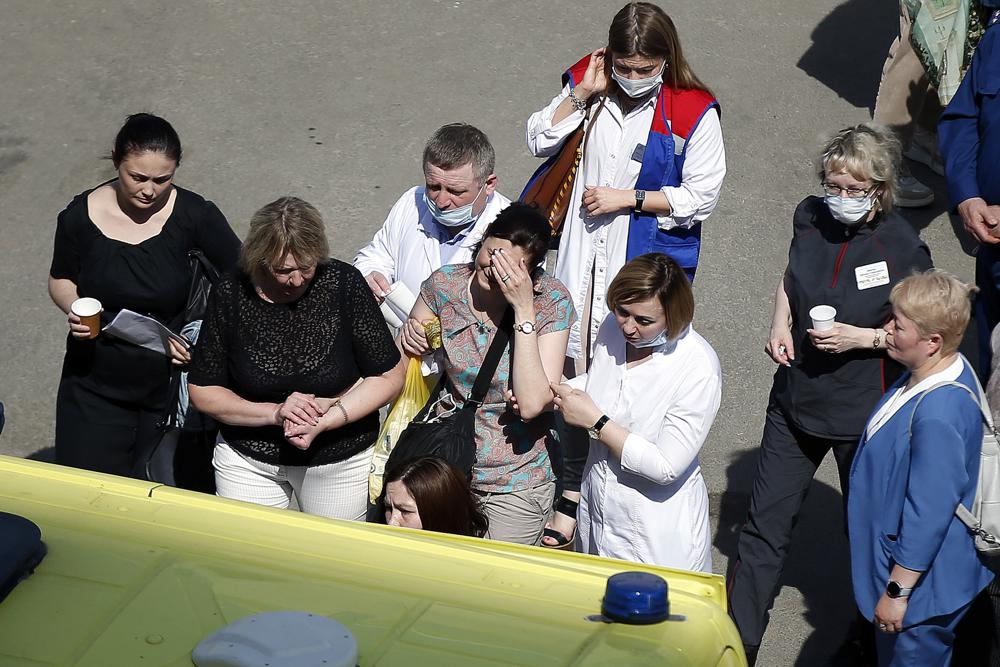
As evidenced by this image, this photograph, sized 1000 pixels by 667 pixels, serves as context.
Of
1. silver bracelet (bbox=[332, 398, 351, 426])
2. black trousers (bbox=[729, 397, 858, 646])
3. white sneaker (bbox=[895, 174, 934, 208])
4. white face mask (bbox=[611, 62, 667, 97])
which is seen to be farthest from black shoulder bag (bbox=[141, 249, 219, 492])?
white sneaker (bbox=[895, 174, 934, 208])

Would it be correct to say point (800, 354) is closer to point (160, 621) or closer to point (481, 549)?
point (481, 549)

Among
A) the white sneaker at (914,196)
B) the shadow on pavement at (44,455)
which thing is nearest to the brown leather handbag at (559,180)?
the shadow on pavement at (44,455)

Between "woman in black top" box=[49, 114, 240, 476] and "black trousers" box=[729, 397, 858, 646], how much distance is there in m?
2.22

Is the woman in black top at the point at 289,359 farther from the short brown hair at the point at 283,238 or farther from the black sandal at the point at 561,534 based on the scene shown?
the black sandal at the point at 561,534

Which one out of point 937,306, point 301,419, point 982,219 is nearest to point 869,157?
point 937,306

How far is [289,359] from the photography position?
4.21 metres

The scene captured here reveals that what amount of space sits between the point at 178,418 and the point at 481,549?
2.07m

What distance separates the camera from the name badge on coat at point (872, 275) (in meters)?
4.36

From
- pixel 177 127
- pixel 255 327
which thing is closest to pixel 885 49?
pixel 177 127

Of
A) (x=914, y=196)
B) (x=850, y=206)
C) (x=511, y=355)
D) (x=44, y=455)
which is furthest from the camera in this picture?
(x=914, y=196)

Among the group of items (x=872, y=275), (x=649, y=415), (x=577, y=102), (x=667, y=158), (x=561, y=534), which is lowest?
(x=561, y=534)

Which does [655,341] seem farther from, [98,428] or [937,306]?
[98,428]

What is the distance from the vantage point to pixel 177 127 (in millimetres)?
8719

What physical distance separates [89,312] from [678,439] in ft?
7.01
